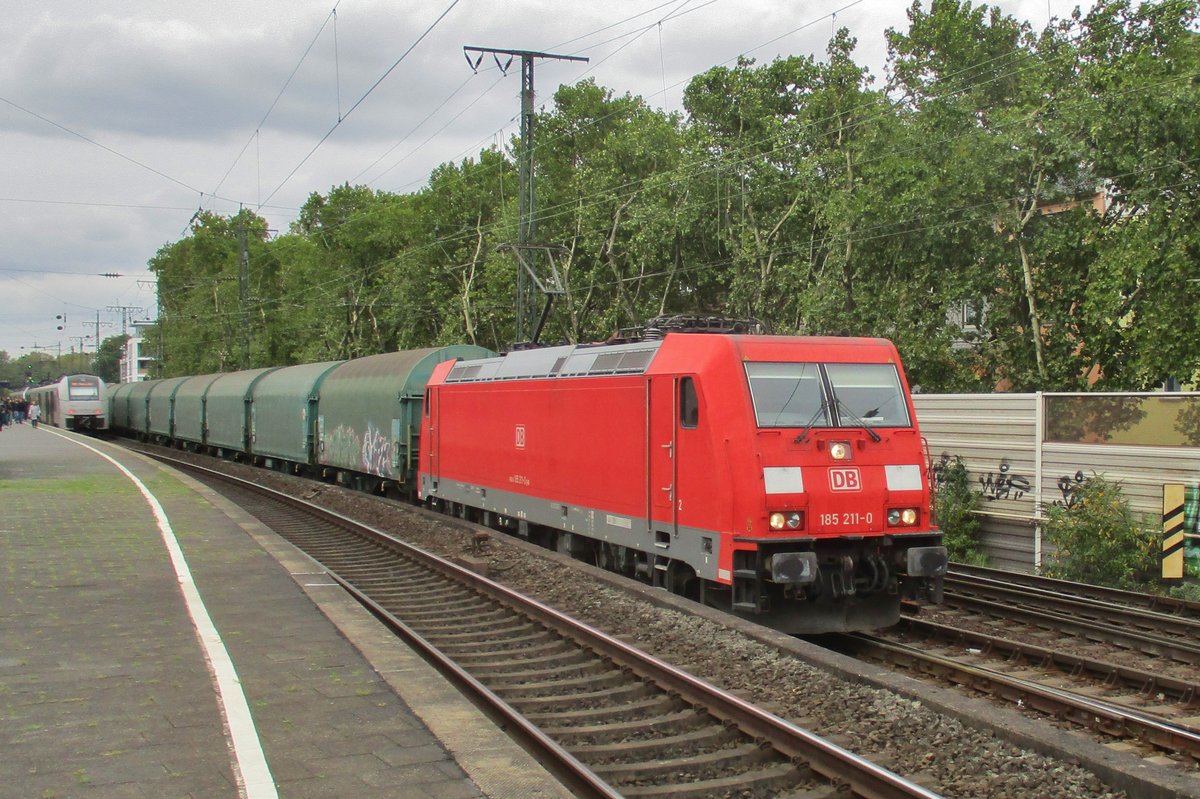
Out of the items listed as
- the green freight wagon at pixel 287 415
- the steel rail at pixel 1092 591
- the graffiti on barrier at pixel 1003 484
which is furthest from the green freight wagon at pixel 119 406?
the steel rail at pixel 1092 591

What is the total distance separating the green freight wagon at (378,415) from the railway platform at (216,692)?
904 centimetres

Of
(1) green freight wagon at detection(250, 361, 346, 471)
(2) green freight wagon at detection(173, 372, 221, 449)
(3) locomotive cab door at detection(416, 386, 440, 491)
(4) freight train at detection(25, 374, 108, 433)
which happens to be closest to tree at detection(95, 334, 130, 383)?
(4) freight train at detection(25, 374, 108, 433)

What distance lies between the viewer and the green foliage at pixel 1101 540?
13.1m

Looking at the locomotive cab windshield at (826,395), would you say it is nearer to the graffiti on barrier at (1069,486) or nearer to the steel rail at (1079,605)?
the steel rail at (1079,605)

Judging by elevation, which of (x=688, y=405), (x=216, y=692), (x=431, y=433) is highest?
(x=688, y=405)

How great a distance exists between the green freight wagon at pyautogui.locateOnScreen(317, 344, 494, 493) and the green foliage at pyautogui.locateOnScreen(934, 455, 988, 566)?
30.3 feet

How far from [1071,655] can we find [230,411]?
105 ft

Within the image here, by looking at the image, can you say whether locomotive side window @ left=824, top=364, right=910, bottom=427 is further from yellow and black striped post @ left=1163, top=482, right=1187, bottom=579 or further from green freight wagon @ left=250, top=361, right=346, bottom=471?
green freight wagon @ left=250, top=361, right=346, bottom=471

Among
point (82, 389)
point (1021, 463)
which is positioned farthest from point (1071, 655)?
point (82, 389)

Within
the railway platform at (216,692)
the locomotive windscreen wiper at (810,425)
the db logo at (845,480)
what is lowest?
the railway platform at (216,692)

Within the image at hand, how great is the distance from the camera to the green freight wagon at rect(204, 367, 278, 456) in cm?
3459

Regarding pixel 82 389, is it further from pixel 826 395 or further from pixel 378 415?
pixel 826 395

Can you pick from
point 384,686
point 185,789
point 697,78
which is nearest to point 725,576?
point 384,686

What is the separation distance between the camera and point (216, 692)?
6.85m
